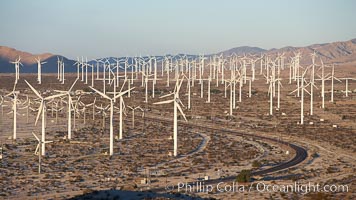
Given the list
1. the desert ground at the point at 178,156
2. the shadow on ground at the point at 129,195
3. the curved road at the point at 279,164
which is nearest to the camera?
the shadow on ground at the point at 129,195

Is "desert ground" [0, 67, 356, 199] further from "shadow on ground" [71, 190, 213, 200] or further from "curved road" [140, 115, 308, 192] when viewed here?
"curved road" [140, 115, 308, 192]

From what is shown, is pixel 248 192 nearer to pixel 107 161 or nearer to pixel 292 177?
pixel 292 177

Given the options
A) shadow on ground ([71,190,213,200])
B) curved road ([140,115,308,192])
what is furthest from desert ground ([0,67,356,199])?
curved road ([140,115,308,192])

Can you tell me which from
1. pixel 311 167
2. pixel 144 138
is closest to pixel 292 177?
pixel 311 167

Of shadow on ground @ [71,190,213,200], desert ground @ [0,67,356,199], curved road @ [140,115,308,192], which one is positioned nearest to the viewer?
shadow on ground @ [71,190,213,200]

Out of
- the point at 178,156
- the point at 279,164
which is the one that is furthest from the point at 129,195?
the point at 178,156

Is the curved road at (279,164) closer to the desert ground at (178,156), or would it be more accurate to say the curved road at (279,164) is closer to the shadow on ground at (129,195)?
the desert ground at (178,156)

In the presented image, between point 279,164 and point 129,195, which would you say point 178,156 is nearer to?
point 279,164

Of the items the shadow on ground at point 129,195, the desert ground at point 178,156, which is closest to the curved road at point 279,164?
the desert ground at point 178,156

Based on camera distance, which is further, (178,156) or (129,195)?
(178,156)

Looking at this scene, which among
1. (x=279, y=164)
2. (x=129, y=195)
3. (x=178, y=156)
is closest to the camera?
(x=129, y=195)

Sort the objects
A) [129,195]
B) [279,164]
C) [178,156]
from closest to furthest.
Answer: [129,195], [279,164], [178,156]

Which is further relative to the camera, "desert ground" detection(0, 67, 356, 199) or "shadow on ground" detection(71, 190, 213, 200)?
"desert ground" detection(0, 67, 356, 199)
